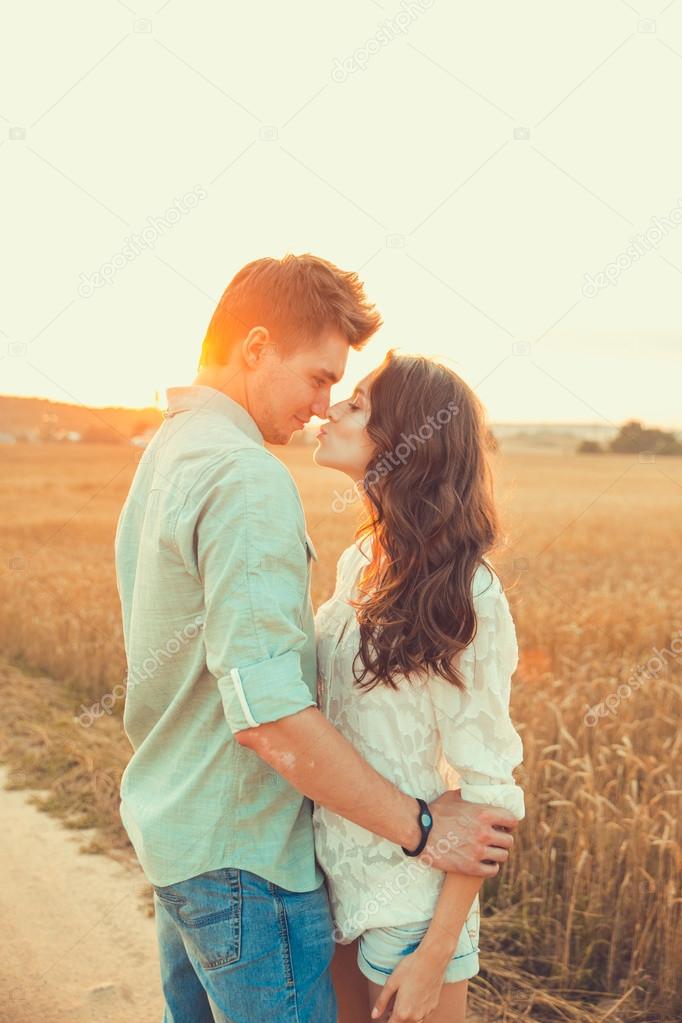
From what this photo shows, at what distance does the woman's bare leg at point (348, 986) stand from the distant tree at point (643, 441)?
27.9 meters

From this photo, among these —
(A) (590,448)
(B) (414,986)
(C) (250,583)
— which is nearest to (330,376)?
(C) (250,583)

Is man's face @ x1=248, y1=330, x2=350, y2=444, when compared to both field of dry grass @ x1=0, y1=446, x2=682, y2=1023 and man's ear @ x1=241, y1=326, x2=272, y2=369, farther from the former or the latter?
field of dry grass @ x1=0, y1=446, x2=682, y2=1023

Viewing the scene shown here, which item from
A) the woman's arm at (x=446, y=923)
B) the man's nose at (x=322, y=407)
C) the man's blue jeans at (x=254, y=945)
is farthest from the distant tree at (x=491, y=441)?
the man's blue jeans at (x=254, y=945)

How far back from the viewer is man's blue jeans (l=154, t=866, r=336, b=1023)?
5.46ft

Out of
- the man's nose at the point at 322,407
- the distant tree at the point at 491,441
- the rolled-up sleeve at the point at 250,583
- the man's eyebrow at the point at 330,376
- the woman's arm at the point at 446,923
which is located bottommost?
the woman's arm at the point at 446,923

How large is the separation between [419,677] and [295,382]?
2.26 feet

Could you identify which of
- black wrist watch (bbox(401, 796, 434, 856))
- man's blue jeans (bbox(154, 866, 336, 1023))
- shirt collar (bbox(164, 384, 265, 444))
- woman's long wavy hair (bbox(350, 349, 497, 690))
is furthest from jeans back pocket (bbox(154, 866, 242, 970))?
shirt collar (bbox(164, 384, 265, 444))

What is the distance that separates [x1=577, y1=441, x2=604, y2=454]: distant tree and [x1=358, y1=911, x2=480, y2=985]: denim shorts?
142 ft

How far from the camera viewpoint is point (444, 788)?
184 centimetres

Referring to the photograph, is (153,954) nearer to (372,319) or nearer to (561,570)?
(372,319)

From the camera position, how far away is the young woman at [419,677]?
1.74 meters

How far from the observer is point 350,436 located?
202 cm

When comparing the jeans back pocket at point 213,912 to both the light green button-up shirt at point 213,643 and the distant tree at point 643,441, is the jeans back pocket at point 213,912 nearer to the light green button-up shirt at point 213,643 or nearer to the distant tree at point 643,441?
the light green button-up shirt at point 213,643

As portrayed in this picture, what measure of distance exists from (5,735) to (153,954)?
2470 millimetres
